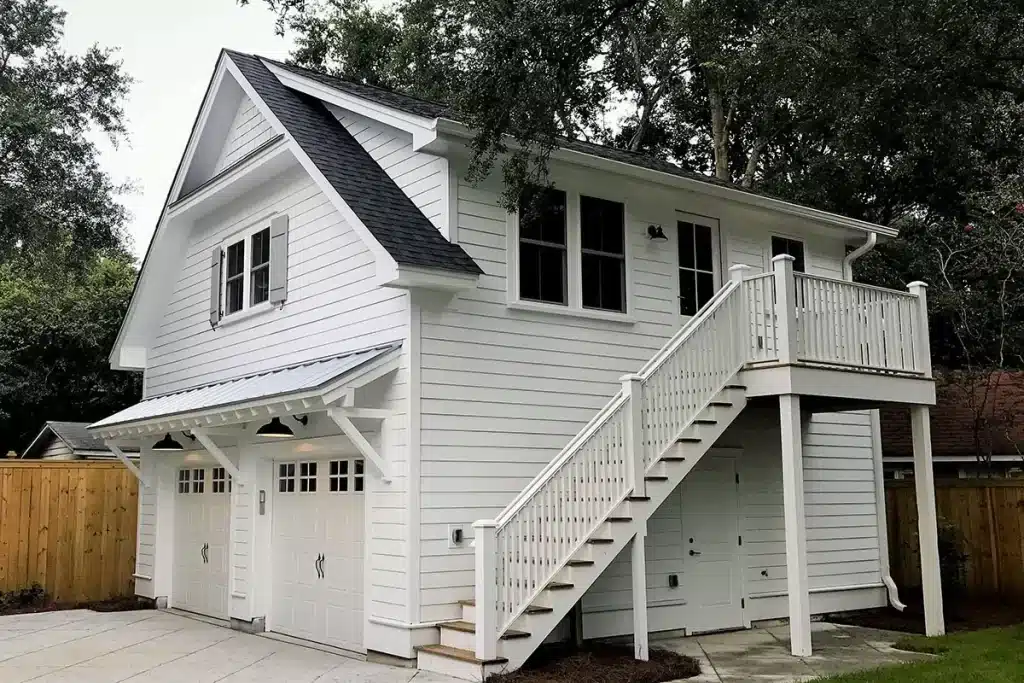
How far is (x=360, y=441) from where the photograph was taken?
29.6 feet

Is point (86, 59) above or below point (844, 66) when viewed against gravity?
above

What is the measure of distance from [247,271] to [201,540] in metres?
3.70

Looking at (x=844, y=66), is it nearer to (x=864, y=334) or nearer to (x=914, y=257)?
(x=864, y=334)

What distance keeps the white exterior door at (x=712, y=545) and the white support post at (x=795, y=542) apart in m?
1.91

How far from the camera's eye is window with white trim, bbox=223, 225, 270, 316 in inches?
477

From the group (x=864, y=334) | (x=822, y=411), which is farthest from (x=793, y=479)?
(x=822, y=411)

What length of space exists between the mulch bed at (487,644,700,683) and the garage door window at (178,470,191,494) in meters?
6.64

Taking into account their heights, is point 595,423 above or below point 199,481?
above

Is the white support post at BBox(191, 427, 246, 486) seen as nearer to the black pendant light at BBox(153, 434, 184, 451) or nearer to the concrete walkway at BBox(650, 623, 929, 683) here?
the black pendant light at BBox(153, 434, 184, 451)

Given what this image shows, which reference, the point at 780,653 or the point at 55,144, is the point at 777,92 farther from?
the point at 55,144

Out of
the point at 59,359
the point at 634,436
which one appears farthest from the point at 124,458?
the point at 59,359

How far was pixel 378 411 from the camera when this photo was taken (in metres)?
9.29

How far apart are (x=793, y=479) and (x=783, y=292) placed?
6.14 ft

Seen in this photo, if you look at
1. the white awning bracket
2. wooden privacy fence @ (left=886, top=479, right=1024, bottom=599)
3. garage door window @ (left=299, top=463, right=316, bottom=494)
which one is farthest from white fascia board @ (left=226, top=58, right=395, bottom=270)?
wooden privacy fence @ (left=886, top=479, right=1024, bottom=599)
